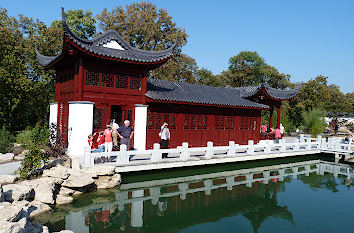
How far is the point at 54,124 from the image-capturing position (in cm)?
1280

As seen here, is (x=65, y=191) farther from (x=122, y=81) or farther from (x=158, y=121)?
(x=158, y=121)

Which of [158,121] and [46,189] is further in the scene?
[158,121]

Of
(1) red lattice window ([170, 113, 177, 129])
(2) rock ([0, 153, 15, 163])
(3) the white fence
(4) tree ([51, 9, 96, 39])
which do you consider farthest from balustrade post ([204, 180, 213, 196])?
(4) tree ([51, 9, 96, 39])

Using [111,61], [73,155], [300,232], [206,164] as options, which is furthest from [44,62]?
[300,232]

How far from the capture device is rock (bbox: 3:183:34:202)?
637 centimetres

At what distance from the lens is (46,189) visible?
24.2 feet

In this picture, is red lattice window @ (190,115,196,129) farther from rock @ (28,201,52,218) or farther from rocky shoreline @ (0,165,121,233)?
rock @ (28,201,52,218)

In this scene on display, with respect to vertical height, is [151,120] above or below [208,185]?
above

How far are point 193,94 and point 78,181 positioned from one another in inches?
323

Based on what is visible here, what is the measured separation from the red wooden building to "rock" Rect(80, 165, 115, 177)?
2705 millimetres

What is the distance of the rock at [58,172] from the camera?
8.08m

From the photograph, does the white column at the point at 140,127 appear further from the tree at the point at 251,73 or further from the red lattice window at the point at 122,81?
the tree at the point at 251,73

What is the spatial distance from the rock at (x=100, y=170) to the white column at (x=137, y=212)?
1009 mm

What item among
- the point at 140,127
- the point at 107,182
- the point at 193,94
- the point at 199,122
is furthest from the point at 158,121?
the point at 107,182
